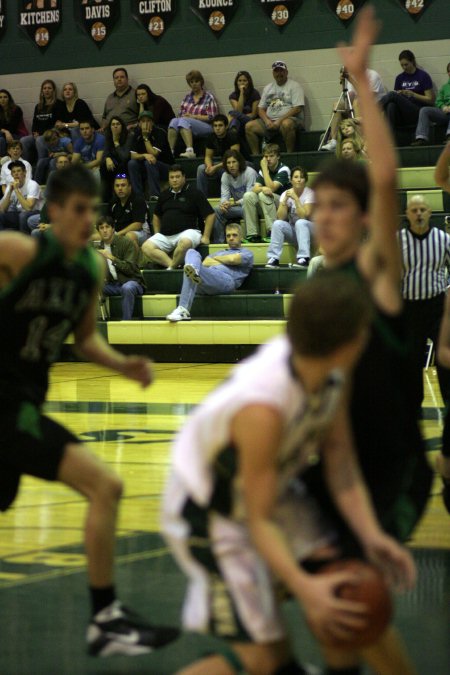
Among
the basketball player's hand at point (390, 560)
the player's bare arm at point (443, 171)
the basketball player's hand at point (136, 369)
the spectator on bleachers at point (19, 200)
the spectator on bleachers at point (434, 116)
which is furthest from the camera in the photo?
the spectator on bleachers at point (19, 200)

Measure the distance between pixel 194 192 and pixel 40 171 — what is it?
3434mm

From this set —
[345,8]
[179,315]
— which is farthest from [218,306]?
[345,8]

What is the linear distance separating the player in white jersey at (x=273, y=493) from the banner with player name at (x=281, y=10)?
14138mm

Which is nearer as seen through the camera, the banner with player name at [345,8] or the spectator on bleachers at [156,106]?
the banner with player name at [345,8]

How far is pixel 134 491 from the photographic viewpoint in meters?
6.05

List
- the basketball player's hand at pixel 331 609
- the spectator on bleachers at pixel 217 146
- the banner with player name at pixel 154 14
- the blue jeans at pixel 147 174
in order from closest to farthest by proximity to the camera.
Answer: the basketball player's hand at pixel 331 609, the spectator on bleachers at pixel 217 146, the blue jeans at pixel 147 174, the banner with player name at pixel 154 14

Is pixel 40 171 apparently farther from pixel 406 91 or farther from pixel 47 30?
pixel 406 91

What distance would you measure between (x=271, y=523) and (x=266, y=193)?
11.1m

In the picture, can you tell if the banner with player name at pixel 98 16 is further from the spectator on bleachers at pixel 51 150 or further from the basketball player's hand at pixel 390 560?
the basketball player's hand at pixel 390 560

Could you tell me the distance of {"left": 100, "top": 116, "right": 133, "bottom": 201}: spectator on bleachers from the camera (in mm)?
14547

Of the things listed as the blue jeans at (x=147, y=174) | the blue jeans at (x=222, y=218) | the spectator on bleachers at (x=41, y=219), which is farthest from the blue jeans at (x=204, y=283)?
the spectator on bleachers at (x=41, y=219)

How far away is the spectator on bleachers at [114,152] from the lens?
14.5 m

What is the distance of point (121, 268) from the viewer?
510 inches

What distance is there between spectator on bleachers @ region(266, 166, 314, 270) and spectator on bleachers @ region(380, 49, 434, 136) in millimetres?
1861
